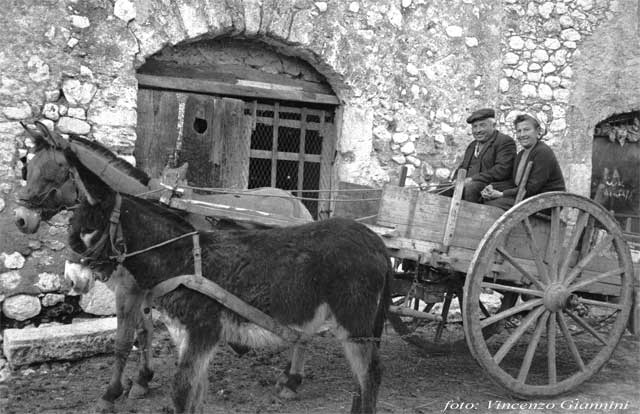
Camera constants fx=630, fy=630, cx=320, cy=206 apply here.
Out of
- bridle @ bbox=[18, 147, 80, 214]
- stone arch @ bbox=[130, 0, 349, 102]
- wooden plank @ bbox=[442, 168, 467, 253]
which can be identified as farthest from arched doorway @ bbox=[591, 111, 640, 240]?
bridle @ bbox=[18, 147, 80, 214]

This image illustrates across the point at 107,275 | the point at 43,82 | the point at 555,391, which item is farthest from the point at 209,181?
the point at 555,391

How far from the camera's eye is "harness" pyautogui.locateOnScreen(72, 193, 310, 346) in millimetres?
4023

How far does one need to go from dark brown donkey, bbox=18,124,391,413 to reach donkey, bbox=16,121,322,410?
0.14m

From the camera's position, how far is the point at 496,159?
19.7ft

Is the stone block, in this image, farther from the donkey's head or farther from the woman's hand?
the woman's hand

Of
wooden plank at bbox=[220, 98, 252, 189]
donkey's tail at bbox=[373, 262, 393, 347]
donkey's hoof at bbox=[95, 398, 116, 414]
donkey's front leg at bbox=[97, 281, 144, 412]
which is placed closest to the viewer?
donkey's tail at bbox=[373, 262, 393, 347]

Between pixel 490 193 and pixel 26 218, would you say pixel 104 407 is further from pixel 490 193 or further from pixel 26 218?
pixel 490 193

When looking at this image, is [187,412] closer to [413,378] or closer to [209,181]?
[413,378]

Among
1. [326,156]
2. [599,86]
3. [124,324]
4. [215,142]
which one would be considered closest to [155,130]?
[215,142]

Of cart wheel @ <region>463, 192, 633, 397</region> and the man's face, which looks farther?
the man's face

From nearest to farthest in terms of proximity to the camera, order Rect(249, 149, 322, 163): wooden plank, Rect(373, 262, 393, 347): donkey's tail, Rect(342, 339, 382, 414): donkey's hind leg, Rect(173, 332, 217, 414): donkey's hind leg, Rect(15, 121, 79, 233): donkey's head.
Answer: Rect(173, 332, 217, 414): donkey's hind leg, Rect(15, 121, 79, 233): donkey's head, Rect(342, 339, 382, 414): donkey's hind leg, Rect(373, 262, 393, 347): donkey's tail, Rect(249, 149, 322, 163): wooden plank

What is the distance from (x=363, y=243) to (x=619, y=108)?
237 inches

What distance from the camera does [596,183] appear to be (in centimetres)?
916

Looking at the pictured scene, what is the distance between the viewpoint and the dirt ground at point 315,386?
495cm
